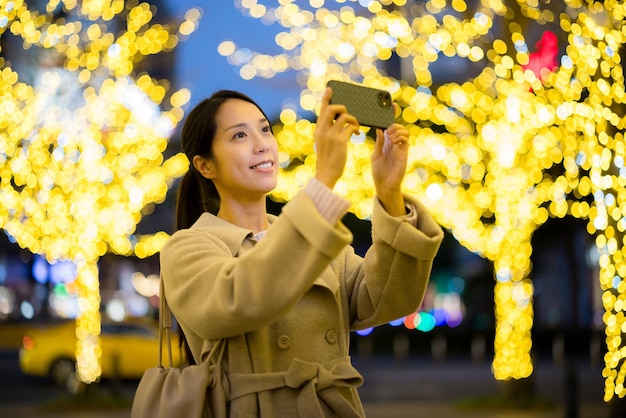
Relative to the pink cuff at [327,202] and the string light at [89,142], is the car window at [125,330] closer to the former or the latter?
the string light at [89,142]

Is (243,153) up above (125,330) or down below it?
above

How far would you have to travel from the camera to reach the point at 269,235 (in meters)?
2.04

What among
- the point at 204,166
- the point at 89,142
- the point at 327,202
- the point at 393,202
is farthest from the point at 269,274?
the point at 89,142

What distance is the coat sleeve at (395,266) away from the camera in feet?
7.76

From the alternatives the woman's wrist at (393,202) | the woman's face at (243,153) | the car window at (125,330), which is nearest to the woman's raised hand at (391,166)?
the woman's wrist at (393,202)

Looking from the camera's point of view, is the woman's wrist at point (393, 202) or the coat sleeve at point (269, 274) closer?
the coat sleeve at point (269, 274)

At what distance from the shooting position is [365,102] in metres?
2.24

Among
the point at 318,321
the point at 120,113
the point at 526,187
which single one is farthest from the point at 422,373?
the point at 318,321

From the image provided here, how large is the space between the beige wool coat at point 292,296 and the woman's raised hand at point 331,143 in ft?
0.28

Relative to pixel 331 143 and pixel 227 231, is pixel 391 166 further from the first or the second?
pixel 227 231

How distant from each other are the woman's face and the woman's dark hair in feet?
0.10

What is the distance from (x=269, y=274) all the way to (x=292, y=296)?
0.08 metres

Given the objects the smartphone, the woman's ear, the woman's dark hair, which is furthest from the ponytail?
the smartphone

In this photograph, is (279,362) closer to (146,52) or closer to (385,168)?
(385,168)
